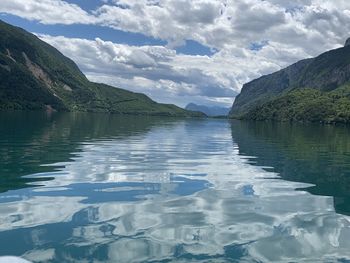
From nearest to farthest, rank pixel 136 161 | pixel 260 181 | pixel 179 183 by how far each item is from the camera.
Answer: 1. pixel 179 183
2. pixel 260 181
3. pixel 136 161

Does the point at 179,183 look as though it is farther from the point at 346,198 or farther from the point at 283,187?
the point at 346,198

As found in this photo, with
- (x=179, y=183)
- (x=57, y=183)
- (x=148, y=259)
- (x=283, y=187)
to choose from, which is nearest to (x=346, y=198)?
(x=283, y=187)

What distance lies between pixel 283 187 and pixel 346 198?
245 inches

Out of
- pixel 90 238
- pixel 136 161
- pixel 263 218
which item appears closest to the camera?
pixel 90 238

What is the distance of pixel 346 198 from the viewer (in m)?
34.7

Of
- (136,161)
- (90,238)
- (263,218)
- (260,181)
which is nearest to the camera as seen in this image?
(90,238)

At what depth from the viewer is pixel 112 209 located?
27953 mm

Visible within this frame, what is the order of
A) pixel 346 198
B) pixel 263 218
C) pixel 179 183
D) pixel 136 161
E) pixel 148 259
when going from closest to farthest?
1. pixel 148 259
2. pixel 263 218
3. pixel 346 198
4. pixel 179 183
5. pixel 136 161

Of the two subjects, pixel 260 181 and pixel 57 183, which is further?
pixel 260 181

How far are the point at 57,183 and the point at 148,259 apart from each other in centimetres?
2002

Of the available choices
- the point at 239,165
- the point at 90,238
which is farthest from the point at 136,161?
the point at 90,238

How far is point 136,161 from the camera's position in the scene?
54.6 metres

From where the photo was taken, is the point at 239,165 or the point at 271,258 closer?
the point at 271,258

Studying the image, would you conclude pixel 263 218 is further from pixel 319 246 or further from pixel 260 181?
pixel 260 181
